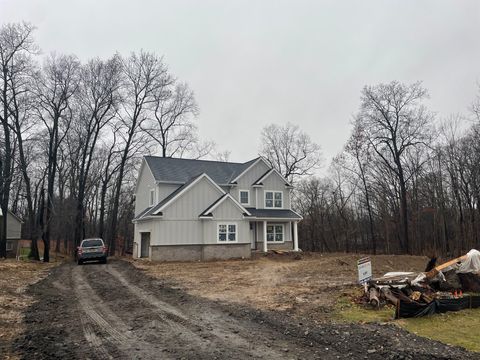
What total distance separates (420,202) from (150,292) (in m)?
31.4

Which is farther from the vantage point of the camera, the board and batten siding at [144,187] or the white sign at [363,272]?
the board and batten siding at [144,187]

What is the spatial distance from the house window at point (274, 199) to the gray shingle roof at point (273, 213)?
540 mm

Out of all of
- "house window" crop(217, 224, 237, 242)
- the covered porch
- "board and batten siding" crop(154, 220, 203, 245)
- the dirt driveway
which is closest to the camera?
the dirt driveway

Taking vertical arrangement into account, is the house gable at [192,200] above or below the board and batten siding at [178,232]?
above

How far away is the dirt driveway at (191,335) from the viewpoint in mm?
6242

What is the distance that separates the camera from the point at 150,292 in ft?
Answer: 41.9

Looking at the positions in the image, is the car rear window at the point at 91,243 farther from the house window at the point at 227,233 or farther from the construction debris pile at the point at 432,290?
the construction debris pile at the point at 432,290

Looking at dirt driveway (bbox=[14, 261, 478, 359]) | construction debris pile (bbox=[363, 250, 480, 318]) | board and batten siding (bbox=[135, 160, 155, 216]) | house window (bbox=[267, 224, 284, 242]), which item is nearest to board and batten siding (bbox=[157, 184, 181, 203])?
board and batten siding (bbox=[135, 160, 155, 216])

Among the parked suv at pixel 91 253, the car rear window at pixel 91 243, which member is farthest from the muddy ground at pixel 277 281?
the car rear window at pixel 91 243

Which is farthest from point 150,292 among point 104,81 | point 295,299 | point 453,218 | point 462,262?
point 453,218

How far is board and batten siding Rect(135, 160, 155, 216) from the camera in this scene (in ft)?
96.4

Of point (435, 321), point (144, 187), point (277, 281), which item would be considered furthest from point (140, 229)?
point (435, 321)

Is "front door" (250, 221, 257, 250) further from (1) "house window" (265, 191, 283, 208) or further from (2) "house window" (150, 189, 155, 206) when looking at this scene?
(2) "house window" (150, 189, 155, 206)

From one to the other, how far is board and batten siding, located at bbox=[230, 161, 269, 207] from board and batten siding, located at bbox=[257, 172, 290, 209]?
60 cm
